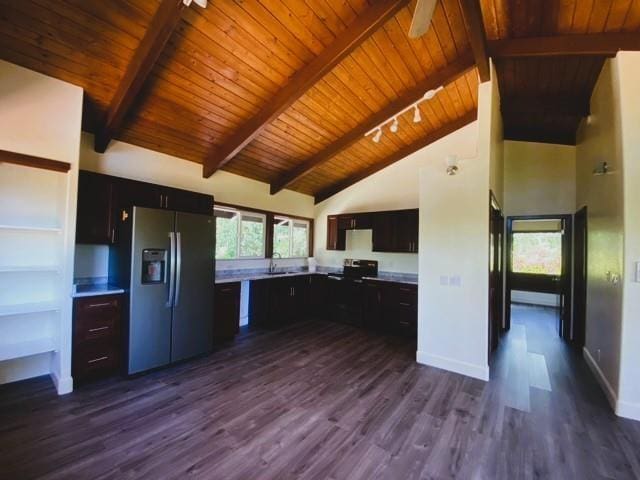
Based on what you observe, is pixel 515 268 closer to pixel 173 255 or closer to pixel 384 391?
pixel 384 391

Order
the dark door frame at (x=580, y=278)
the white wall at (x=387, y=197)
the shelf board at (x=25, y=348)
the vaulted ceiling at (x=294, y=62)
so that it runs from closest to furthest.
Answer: the vaulted ceiling at (x=294, y=62), the shelf board at (x=25, y=348), the dark door frame at (x=580, y=278), the white wall at (x=387, y=197)

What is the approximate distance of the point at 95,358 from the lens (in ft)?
9.61

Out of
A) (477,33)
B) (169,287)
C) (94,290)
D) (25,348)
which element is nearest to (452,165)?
(477,33)

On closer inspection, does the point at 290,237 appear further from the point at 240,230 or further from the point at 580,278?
the point at 580,278

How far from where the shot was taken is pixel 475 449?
207 cm

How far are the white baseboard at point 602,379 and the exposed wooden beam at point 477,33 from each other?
3.49m

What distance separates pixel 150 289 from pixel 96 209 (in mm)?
1104

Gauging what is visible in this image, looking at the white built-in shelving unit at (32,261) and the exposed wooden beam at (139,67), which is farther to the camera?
the white built-in shelving unit at (32,261)

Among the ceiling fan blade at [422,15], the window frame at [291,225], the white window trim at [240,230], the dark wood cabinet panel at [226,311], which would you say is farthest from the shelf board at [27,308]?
the ceiling fan blade at [422,15]

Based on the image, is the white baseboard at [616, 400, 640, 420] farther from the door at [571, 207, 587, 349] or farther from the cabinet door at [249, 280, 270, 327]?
the cabinet door at [249, 280, 270, 327]

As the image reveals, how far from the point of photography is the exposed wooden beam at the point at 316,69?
259 centimetres

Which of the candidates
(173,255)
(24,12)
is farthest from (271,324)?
(24,12)

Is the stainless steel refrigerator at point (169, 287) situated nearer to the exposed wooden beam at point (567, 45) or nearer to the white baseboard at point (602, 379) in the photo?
the exposed wooden beam at point (567, 45)

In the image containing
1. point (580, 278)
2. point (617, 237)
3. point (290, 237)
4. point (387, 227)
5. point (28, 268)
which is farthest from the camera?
point (290, 237)
